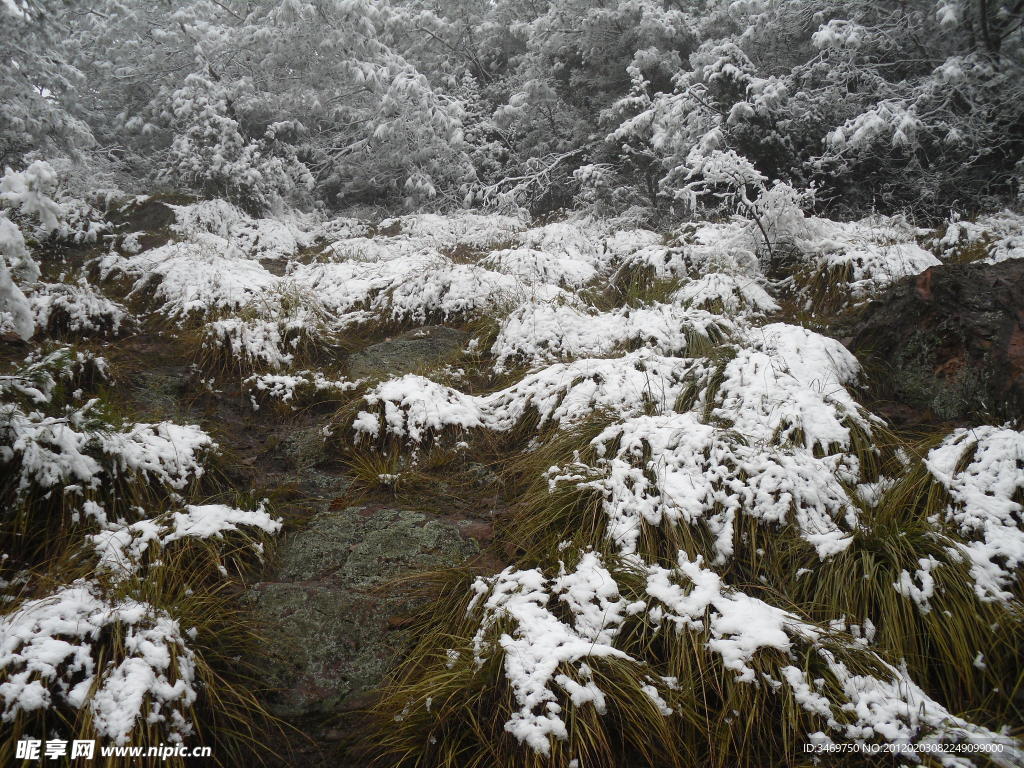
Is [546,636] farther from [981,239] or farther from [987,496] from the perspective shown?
[981,239]

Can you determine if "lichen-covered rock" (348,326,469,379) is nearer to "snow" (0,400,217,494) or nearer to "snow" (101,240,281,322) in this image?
"snow" (101,240,281,322)

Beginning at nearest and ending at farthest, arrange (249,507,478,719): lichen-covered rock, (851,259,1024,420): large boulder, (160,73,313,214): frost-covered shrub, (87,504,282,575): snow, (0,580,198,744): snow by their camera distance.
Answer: (0,580,198,744): snow
(249,507,478,719): lichen-covered rock
(87,504,282,575): snow
(851,259,1024,420): large boulder
(160,73,313,214): frost-covered shrub

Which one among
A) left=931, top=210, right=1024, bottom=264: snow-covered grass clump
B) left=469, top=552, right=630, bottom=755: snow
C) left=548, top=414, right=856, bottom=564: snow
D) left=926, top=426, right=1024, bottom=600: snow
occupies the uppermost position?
left=931, top=210, right=1024, bottom=264: snow-covered grass clump

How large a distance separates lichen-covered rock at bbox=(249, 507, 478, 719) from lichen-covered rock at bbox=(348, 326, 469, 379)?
189cm

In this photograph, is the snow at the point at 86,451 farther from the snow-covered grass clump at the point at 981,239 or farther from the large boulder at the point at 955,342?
the snow-covered grass clump at the point at 981,239

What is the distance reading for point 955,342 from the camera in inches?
133

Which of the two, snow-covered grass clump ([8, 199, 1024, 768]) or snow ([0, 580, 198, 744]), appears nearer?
snow ([0, 580, 198, 744])

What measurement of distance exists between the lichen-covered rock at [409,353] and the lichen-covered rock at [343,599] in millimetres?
1894

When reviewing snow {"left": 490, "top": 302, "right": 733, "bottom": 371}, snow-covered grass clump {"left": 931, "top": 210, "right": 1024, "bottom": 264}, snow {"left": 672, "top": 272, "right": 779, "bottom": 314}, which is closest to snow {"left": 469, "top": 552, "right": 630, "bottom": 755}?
snow {"left": 490, "top": 302, "right": 733, "bottom": 371}

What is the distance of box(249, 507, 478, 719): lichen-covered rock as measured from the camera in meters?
2.23

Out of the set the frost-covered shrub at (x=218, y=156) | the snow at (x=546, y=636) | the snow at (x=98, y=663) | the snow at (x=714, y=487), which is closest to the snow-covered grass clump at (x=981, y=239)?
the snow at (x=714, y=487)

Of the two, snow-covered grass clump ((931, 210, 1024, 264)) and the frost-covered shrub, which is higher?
snow-covered grass clump ((931, 210, 1024, 264))

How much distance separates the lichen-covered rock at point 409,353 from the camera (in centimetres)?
498

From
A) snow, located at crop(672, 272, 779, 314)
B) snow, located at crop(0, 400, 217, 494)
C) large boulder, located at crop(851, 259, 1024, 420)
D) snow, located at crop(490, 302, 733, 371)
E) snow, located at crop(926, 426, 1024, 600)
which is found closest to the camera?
snow, located at crop(926, 426, 1024, 600)
